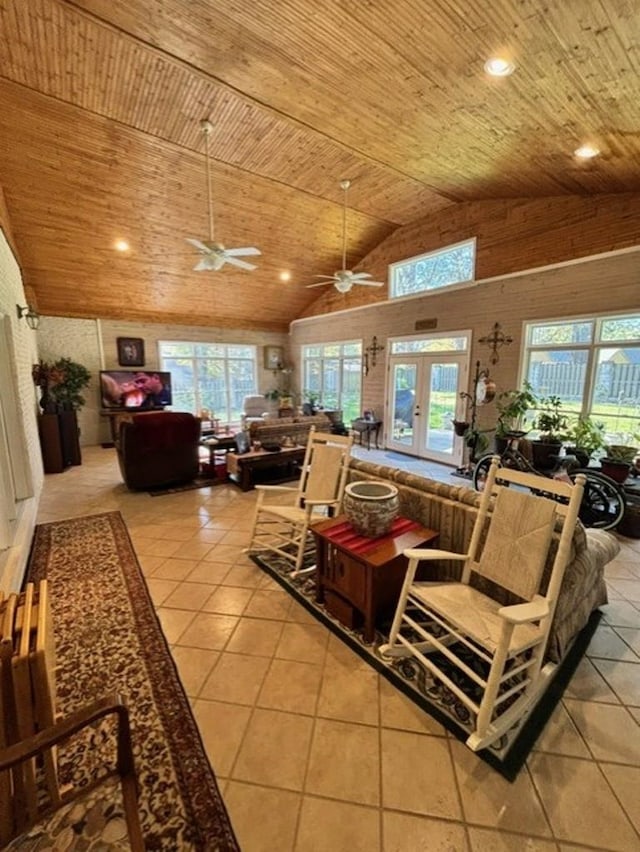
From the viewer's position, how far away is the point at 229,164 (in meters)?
4.75

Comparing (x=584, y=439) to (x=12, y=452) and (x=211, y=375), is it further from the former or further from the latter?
(x=211, y=375)

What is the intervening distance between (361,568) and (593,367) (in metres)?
4.31

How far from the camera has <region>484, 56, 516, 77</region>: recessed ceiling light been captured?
2418 mm

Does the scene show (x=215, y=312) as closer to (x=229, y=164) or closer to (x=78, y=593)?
(x=229, y=164)

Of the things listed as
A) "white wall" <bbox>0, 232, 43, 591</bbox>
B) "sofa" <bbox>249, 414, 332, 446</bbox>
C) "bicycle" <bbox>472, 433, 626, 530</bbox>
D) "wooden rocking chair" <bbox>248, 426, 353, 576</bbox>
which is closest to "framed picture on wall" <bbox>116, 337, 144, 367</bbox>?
"white wall" <bbox>0, 232, 43, 591</bbox>

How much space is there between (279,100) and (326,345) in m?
5.73

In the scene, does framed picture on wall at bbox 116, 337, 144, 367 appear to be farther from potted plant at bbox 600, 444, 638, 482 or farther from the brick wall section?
potted plant at bbox 600, 444, 638, 482

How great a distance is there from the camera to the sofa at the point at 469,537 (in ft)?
6.31

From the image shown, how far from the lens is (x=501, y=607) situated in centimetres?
175

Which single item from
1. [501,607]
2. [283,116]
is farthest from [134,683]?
[283,116]

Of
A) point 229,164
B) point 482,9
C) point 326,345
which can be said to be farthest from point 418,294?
point 482,9

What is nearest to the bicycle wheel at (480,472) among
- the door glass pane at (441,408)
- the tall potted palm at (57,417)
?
the door glass pane at (441,408)

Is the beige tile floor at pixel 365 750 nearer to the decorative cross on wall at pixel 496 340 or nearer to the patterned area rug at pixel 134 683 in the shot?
the patterned area rug at pixel 134 683

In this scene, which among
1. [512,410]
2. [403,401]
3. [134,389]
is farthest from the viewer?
[134,389]
